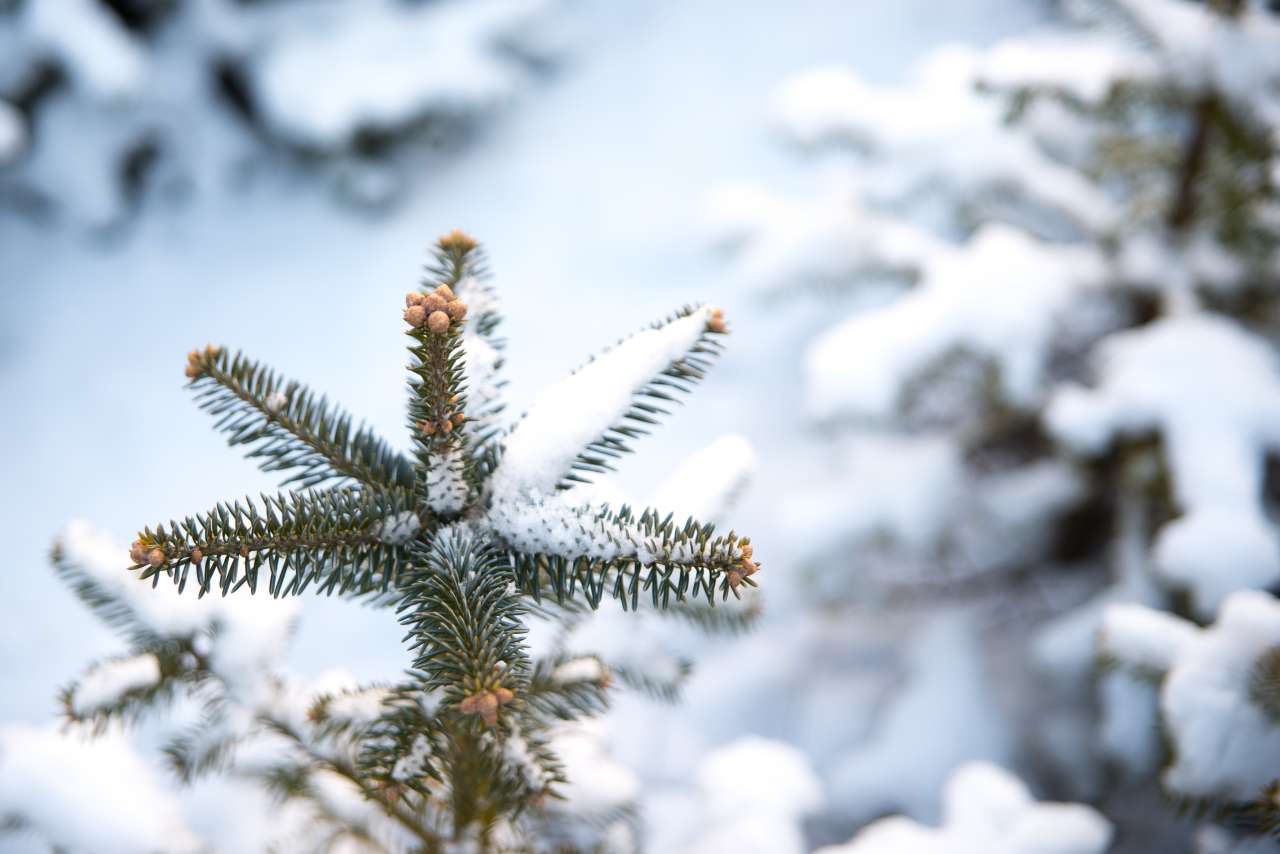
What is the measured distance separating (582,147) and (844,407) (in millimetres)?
1611

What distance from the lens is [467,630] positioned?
538mm

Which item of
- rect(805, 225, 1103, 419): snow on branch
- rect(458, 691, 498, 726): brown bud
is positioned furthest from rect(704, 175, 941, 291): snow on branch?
rect(458, 691, 498, 726): brown bud

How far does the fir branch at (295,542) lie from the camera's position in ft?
1.70

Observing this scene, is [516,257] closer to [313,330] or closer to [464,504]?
[313,330]

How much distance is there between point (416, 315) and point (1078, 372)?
1.65 meters

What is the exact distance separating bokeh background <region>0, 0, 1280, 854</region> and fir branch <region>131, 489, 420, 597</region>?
1.26 feet

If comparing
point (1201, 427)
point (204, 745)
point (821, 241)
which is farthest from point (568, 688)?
point (821, 241)

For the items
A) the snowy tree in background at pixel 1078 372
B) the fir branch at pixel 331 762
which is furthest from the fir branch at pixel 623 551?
the snowy tree in background at pixel 1078 372

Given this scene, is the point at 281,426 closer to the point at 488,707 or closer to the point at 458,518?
the point at 458,518

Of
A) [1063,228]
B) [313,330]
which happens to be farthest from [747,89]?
[313,330]

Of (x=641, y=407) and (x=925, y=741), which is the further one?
(x=925, y=741)

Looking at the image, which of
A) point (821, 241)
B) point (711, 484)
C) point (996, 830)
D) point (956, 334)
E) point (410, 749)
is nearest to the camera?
point (410, 749)

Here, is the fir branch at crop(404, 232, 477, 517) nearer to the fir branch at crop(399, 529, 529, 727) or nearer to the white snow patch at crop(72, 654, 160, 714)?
the fir branch at crop(399, 529, 529, 727)

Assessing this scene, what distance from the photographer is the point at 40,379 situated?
216 centimetres
